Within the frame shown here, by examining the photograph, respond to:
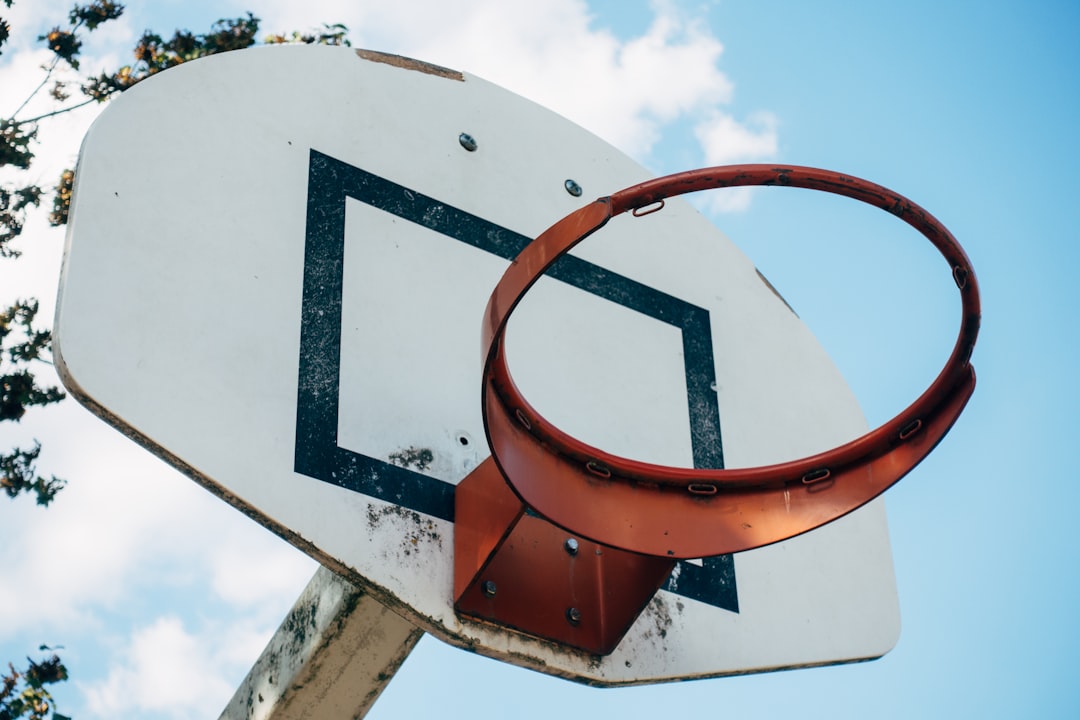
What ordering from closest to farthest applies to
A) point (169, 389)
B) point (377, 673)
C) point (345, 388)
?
point (169, 389) → point (345, 388) → point (377, 673)

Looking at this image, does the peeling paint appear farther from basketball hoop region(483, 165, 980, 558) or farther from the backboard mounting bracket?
basketball hoop region(483, 165, 980, 558)

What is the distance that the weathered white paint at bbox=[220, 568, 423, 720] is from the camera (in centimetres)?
275

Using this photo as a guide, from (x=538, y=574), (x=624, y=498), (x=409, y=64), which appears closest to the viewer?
(x=624, y=498)

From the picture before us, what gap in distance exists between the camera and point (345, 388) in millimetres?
2592

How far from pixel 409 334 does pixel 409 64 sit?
0.72 meters

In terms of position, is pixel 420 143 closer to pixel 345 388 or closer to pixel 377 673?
pixel 345 388

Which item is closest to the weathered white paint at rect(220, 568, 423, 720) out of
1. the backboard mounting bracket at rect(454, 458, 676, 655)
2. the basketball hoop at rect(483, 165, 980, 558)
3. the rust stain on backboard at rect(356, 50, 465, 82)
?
the backboard mounting bracket at rect(454, 458, 676, 655)

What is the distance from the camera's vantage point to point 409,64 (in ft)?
10.3

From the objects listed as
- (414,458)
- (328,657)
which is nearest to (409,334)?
(414,458)

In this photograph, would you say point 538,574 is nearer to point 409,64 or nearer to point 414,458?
point 414,458

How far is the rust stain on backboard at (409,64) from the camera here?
10.2 feet

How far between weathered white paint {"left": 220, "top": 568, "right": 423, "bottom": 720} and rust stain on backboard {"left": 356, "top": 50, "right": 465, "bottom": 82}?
1.11m

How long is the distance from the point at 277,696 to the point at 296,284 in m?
0.85

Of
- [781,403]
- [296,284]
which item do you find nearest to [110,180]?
[296,284]
